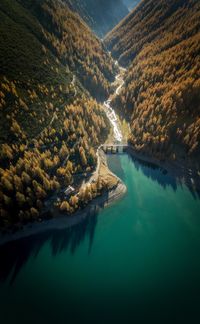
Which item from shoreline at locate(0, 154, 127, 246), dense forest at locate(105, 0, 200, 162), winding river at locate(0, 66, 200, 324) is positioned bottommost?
winding river at locate(0, 66, 200, 324)

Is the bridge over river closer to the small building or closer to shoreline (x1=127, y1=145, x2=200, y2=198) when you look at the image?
shoreline (x1=127, y1=145, x2=200, y2=198)

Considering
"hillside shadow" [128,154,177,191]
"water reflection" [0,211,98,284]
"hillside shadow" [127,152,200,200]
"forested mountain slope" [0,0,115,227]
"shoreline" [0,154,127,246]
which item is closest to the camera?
"water reflection" [0,211,98,284]

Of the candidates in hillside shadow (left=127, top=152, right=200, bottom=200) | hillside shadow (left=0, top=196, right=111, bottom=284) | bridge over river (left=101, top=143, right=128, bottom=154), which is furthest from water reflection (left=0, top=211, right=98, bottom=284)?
bridge over river (left=101, top=143, right=128, bottom=154)

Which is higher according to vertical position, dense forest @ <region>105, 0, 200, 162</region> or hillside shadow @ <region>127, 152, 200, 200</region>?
dense forest @ <region>105, 0, 200, 162</region>

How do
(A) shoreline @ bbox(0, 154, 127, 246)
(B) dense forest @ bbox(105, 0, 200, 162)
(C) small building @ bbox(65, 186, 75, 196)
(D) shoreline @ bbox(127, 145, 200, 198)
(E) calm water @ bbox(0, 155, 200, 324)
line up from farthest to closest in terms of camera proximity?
(B) dense forest @ bbox(105, 0, 200, 162) < (D) shoreline @ bbox(127, 145, 200, 198) < (C) small building @ bbox(65, 186, 75, 196) < (A) shoreline @ bbox(0, 154, 127, 246) < (E) calm water @ bbox(0, 155, 200, 324)

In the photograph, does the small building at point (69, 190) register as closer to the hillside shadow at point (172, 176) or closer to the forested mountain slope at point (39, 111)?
the forested mountain slope at point (39, 111)

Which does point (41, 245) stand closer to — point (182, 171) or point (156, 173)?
point (156, 173)
